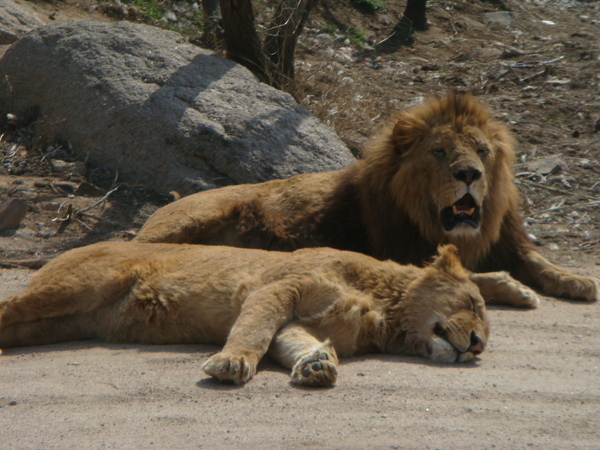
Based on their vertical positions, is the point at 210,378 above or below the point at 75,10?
below

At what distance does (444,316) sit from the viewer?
4.54m

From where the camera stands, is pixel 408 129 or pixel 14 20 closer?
pixel 408 129

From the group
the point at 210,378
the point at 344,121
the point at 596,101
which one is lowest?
the point at 210,378

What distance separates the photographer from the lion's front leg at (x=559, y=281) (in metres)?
6.18

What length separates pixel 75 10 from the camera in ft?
39.9

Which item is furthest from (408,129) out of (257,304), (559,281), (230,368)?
(230,368)

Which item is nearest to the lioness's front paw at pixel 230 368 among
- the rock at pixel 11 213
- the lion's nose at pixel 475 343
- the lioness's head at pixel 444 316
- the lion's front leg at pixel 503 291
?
the lioness's head at pixel 444 316

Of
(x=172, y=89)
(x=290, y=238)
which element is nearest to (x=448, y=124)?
(x=290, y=238)

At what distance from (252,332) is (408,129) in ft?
8.54

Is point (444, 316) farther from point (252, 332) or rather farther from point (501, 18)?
point (501, 18)

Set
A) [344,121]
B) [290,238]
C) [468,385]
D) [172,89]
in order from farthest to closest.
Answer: [344,121] → [172,89] → [290,238] → [468,385]

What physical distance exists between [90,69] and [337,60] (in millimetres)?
4797

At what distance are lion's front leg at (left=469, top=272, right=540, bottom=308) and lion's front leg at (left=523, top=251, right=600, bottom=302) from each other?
0.34m

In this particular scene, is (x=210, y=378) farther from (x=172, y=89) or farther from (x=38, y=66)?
(x=38, y=66)
